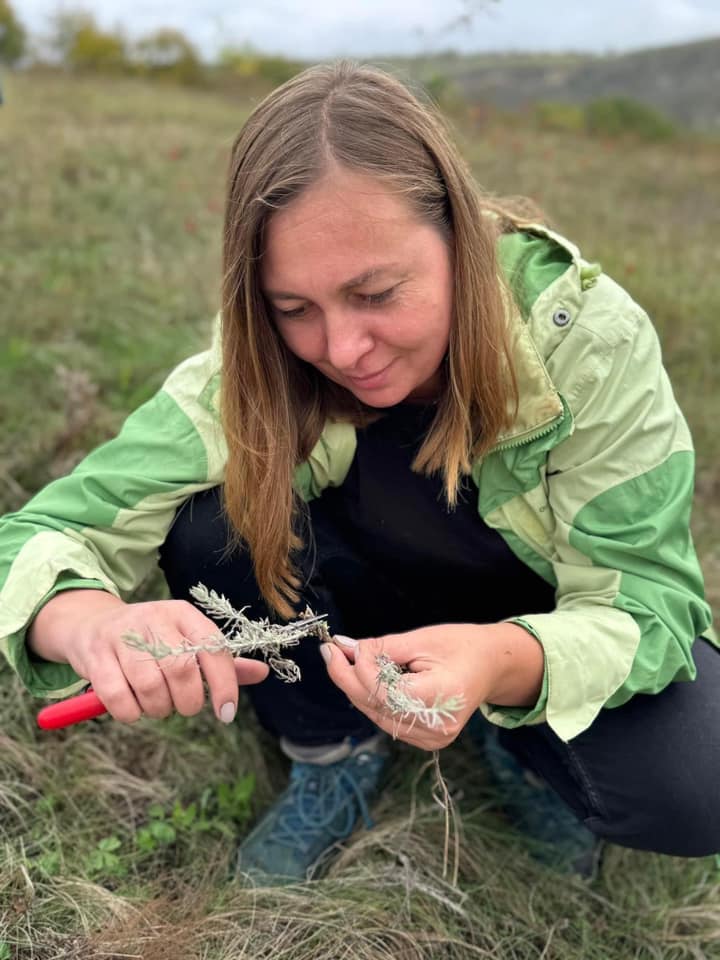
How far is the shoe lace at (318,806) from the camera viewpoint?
176cm

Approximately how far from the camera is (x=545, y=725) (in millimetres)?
1587

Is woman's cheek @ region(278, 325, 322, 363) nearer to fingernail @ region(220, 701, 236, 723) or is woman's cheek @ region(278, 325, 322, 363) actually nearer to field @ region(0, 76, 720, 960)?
fingernail @ region(220, 701, 236, 723)

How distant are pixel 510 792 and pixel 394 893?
0.44m

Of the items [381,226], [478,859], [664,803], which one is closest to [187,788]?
[478,859]

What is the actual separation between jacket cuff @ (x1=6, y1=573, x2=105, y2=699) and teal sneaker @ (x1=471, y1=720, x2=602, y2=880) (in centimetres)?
95

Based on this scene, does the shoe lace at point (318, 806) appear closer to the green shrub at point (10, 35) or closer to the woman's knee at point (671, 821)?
the woman's knee at point (671, 821)

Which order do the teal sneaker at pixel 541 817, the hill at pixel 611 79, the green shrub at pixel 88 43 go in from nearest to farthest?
the teal sneaker at pixel 541 817 → the hill at pixel 611 79 → the green shrub at pixel 88 43

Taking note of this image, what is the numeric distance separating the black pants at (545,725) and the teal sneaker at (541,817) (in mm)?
126

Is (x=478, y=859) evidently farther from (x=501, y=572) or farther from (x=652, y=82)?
(x=652, y=82)

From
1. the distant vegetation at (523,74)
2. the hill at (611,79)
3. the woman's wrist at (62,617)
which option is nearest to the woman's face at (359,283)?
the woman's wrist at (62,617)

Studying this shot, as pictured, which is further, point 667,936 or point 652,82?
point 652,82

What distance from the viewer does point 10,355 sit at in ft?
10.0

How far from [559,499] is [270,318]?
598mm

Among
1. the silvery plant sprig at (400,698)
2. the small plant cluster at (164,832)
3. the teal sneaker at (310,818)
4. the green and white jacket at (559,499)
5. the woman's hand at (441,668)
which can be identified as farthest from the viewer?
the teal sneaker at (310,818)
